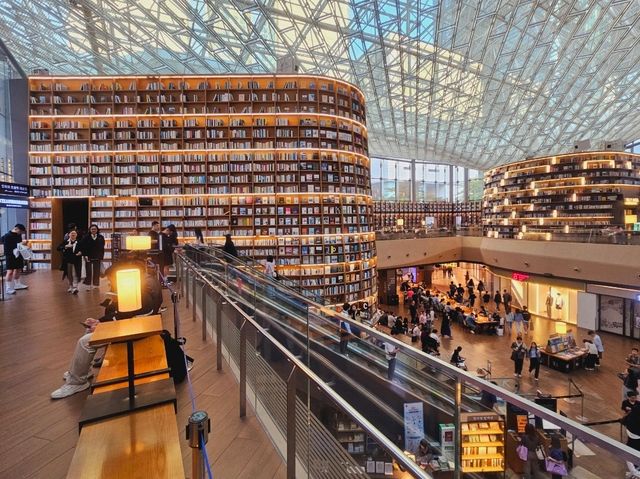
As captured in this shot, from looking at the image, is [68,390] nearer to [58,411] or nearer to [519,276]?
[58,411]

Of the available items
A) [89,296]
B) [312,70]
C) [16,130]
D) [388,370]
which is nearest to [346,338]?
[388,370]

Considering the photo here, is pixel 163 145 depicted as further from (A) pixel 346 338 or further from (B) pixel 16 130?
(A) pixel 346 338

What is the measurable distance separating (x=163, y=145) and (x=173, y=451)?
990cm

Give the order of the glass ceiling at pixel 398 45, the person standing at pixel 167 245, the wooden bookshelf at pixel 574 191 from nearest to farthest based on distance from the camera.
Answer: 1. the person standing at pixel 167 245
2. the glass ceiling at pixel 398 45
3. the wooden bookshelf at pixel 574 191

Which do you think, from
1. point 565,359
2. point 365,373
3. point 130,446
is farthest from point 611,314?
point 130,446

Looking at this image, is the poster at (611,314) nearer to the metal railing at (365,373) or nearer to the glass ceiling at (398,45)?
the glass ceiling at (398,45)

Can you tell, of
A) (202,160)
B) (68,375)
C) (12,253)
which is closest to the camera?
(68,375)

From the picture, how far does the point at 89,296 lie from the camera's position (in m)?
6.19

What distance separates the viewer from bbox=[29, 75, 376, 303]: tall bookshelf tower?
9906 mm

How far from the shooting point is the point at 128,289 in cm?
233

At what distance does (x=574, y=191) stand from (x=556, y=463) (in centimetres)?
1647

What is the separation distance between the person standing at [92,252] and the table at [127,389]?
4.62m

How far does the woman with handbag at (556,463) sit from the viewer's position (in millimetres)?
3348

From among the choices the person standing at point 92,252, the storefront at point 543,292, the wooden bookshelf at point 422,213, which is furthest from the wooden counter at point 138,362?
the wooden bookshelf at point 422,213
